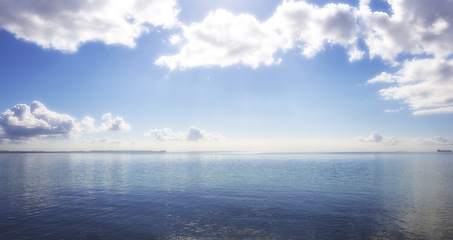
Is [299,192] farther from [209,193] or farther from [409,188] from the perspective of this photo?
[409,188]

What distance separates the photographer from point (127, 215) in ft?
97.6

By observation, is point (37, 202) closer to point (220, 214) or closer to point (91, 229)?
point (91, 229)

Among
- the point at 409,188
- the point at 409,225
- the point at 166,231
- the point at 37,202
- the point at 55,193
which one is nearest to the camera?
the point at 166,231

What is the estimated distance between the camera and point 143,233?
23594 millimetres

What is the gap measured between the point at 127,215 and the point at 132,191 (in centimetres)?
1912

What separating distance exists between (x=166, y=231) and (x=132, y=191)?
89.1ft

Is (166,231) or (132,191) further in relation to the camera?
(132,191)

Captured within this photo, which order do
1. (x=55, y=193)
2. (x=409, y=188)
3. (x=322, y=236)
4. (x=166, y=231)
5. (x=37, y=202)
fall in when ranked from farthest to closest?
(x=409, y=188), (x=55, y=193), (x=37, y=202), (x=166, y=231), (x=322, y=236)

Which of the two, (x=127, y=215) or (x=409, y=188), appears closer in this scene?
(x=127, y=215)

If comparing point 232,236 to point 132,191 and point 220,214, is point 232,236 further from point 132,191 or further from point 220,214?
point 132,191

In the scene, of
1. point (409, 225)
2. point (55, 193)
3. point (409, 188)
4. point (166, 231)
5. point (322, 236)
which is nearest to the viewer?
point (322, 236)

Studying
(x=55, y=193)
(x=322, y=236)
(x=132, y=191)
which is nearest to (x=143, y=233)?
(x=322, y=236)

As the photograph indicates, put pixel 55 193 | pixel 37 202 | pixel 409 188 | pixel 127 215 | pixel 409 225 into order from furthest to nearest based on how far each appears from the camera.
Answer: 1. pixel 409 188
2. pixel 55 193
3. pixel 37 202
4. pixel 127 215
5. pixel 409 225

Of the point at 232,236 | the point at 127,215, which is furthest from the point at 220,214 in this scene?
the point at 127,215
